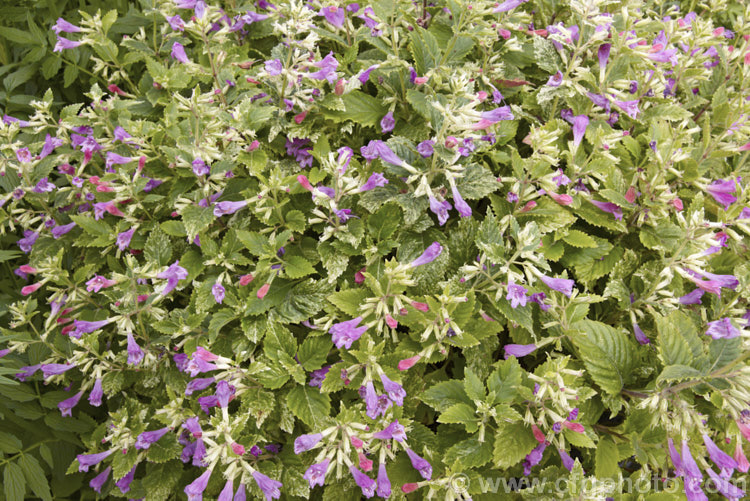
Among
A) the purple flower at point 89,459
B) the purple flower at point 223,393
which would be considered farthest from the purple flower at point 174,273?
the purple flower at point 89,459

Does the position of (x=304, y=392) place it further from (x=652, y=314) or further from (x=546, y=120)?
(x=546, y=120)

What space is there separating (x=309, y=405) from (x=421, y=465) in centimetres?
51

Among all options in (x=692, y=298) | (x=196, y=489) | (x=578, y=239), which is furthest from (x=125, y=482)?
(x=692, y=298)

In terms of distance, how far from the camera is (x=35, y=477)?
8.33 ft

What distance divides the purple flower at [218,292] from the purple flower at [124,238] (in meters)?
0.63

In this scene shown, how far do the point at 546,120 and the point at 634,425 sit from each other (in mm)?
1521

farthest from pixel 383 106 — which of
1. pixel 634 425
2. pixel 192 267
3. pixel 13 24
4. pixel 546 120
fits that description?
pixel 13 24

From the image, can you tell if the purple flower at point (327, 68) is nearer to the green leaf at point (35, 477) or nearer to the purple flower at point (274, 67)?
the purple flower at point (274, 67)

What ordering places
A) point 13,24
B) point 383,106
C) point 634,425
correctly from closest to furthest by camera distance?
1. point 634,425
2. point 383,106
3. point 13,24

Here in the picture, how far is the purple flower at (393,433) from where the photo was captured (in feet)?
6.10

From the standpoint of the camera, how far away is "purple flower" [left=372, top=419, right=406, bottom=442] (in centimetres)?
186

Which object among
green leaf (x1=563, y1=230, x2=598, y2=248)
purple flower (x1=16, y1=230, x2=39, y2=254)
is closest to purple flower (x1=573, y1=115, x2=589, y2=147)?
green leaf (x1=563, y1=230, x2=598, y2=248)

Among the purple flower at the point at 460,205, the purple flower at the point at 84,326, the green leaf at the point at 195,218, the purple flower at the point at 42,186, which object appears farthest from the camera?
the purple flower at the point at 42,186

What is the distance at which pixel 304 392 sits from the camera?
2.07 metres
